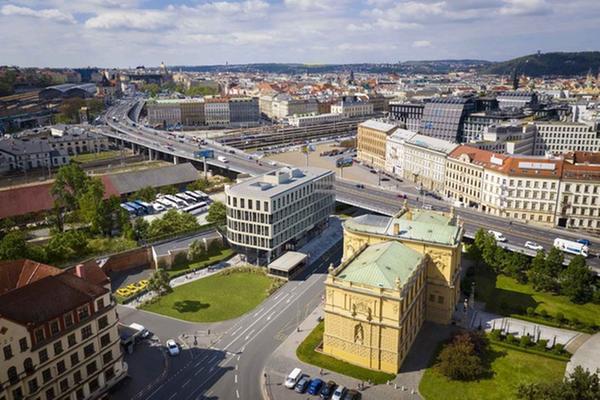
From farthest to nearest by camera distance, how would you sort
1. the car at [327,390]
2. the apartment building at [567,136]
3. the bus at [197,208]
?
1. the apartment building at [567,136]
2. the bus at [197,208]
3. the car at [327,390]

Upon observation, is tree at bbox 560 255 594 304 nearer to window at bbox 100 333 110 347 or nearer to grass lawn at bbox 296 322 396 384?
grass lawn at bbox 296 322 396 384

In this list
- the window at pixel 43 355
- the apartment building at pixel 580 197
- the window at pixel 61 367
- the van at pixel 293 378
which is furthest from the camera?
the apartment building at pixel 580 197

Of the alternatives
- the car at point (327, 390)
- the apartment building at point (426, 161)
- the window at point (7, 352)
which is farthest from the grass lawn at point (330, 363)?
the apartment building at point (426, 161)

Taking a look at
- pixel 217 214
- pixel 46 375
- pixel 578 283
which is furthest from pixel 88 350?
pixel 578 283

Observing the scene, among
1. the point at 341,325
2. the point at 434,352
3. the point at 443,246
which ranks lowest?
the point at 434,352

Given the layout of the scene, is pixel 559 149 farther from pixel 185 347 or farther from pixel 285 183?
pixel 185 347

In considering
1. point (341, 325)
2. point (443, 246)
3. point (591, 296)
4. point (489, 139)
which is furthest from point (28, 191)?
point (489, 139)

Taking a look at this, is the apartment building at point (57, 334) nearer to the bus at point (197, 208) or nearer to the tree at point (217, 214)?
the tree at point (217, 214)
